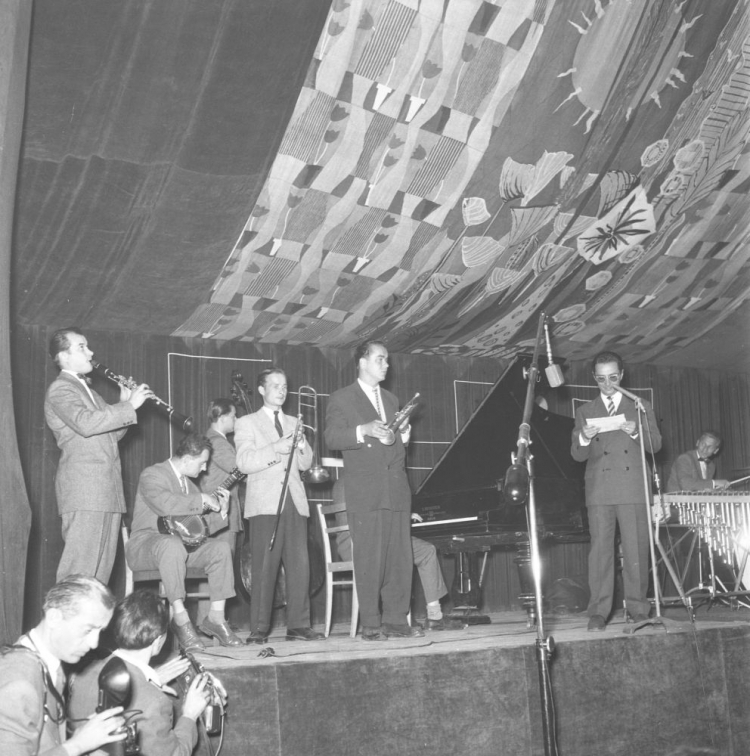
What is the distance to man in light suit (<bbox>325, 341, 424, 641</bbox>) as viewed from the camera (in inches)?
182

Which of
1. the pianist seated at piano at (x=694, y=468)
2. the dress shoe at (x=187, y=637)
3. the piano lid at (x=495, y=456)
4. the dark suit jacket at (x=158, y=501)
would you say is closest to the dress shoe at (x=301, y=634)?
the dress shoe at (x=187, y=637)

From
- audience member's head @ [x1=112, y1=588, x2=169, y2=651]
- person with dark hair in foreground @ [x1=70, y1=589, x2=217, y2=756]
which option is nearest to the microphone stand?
person with dark hair in foreground @ [x1=70, y1=589, x2=217, y2=756]

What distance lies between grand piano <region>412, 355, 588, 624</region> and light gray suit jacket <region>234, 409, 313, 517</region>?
109 centimetres

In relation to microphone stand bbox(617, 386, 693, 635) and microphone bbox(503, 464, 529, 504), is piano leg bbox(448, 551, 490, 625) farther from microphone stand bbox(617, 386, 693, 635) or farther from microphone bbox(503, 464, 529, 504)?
microphone bbox(503, 464, 529, 504)

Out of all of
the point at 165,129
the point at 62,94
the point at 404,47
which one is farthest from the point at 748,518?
the point at 62,94

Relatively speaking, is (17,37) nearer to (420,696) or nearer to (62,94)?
(62,94)

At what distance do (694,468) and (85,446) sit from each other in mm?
5249

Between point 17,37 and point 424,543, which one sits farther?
point 424,543

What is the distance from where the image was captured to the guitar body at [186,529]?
16.5ft

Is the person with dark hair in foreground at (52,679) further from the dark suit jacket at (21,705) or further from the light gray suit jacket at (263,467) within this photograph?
the light gray suit jacket at (263,467)

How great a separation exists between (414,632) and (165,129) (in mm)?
3025

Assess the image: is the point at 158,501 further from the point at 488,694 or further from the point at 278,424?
the point at 488,694

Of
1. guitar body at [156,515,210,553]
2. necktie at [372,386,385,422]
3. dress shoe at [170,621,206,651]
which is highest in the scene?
necktie at [372,386,385,422]

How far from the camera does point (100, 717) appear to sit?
2395 mm
